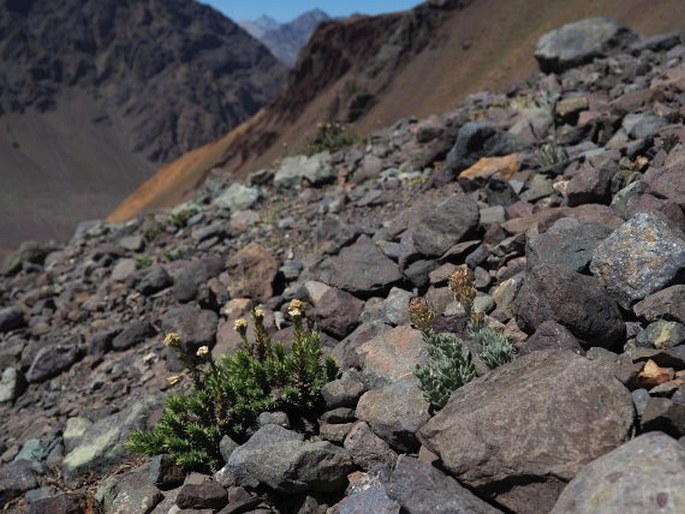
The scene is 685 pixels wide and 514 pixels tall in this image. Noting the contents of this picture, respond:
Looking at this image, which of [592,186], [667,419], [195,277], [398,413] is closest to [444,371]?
[398,413]

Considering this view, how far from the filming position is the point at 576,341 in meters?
3.66

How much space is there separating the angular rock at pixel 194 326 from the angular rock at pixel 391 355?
2186 millimetres

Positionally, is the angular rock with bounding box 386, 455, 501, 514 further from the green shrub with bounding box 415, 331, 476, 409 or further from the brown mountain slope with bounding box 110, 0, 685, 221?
the brown mountain slope with bounding box 110, 0, 685, 221

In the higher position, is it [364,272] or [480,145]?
[480,145]

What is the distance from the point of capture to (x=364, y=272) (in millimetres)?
5793

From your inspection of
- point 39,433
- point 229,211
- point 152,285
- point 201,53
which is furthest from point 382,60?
point 201,53

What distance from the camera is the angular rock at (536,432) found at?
2.78m

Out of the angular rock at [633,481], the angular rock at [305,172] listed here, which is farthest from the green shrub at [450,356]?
the angular rock at [305,172]

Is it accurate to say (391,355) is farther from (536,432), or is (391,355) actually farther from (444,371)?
(536,432)

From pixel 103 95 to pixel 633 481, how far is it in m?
121

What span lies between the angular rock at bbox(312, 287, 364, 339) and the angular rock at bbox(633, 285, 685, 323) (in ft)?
7.69

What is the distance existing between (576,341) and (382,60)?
3808cm

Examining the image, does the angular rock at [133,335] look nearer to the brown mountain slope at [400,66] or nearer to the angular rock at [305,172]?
the angular rock at [305,172]

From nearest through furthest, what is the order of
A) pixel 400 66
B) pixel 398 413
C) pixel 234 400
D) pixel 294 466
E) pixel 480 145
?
1. pixel 294 466
2. pixel 398 413
3. pixel 234 400
4. pixel 480 145
5. pixel 400 66
